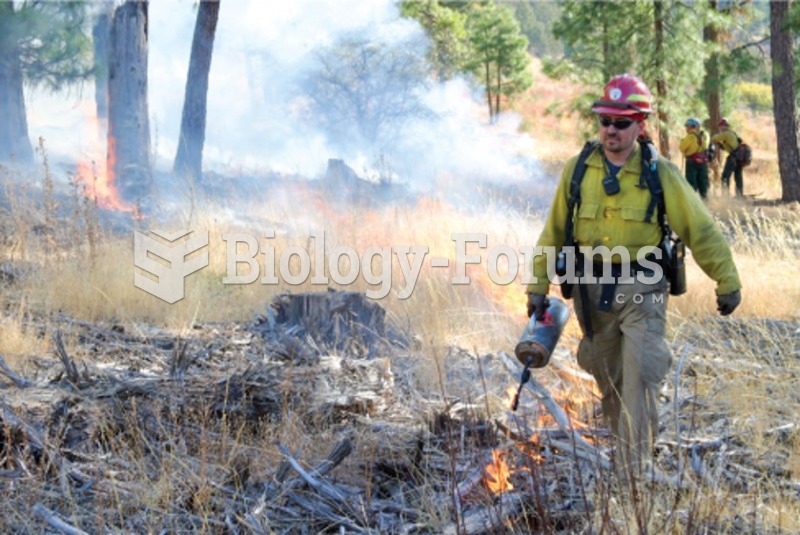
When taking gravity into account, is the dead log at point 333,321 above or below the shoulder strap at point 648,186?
below

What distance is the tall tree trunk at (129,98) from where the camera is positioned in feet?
47.4

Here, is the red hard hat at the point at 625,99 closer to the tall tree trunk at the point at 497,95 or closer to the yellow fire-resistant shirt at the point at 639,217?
the yellow fire-resistant shirt at the point at 639,217

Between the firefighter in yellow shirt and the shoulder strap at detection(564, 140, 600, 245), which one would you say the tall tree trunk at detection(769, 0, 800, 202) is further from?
the shoulder strap at detection(564, 140, 600, 245)

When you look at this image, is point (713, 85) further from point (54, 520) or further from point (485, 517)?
point (54, 520)

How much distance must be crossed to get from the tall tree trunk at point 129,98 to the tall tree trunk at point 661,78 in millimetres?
9605

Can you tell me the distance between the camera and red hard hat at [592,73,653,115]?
13.6 ft

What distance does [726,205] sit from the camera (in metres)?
16.4

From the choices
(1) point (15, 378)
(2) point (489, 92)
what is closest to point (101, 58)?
(2) point (489, 92)

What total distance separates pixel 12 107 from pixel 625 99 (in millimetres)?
19743

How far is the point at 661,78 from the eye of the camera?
57.2 ft

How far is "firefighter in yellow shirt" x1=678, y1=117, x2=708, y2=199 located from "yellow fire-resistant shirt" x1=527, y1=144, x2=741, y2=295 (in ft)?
38.6

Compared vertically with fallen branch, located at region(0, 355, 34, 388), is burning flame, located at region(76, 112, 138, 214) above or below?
above

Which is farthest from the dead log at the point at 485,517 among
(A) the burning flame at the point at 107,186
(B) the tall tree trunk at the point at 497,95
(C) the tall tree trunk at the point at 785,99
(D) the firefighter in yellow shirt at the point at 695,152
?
(B) the tall tree trunk at the point at 497,95

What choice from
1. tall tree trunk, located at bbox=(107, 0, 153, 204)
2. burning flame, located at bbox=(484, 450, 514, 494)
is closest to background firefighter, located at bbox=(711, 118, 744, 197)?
tall tree trunk, located at bbox=(107, 0, 153, 204)
